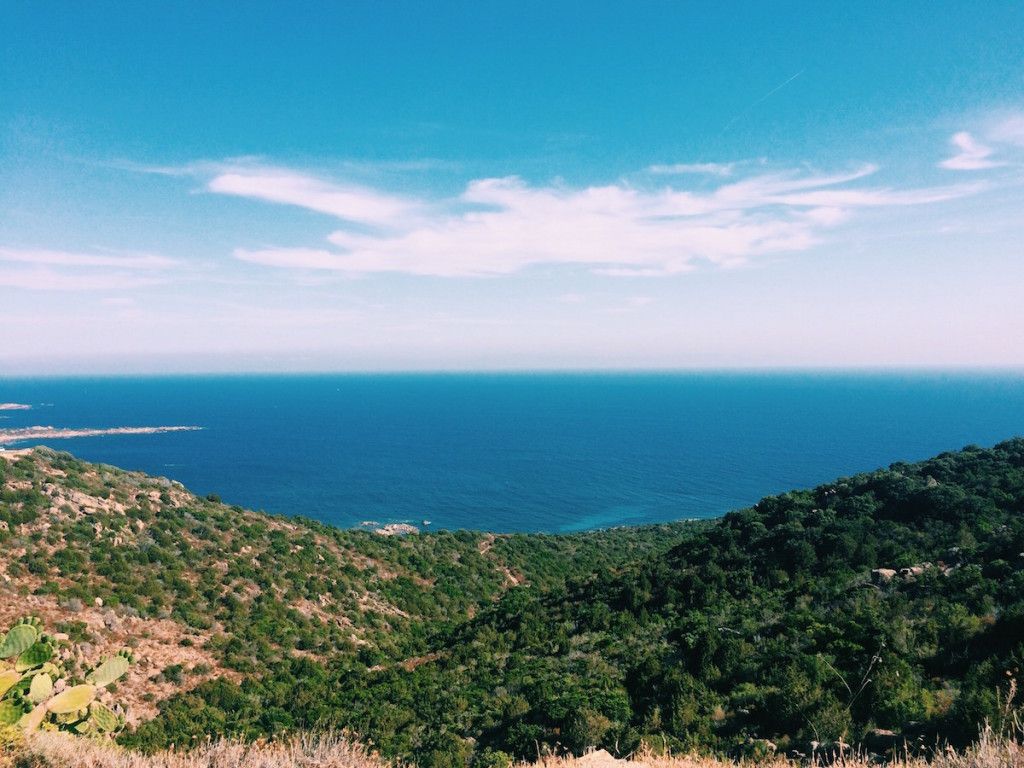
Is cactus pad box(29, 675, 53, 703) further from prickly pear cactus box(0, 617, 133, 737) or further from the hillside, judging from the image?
the hillside

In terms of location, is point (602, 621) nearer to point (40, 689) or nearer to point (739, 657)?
point (739, 657)

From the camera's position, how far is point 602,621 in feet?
89.0

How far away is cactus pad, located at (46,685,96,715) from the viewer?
324 inches

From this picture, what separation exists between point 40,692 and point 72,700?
105 cm

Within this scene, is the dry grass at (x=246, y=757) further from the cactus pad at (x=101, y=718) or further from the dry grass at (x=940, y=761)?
the cactus pad at (x=101, y=718)

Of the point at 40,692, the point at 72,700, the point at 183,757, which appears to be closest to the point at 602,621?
the point at 183,757

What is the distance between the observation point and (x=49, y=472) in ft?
124

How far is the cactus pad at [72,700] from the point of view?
823 centimetres

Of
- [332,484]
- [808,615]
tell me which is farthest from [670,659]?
[332,484]

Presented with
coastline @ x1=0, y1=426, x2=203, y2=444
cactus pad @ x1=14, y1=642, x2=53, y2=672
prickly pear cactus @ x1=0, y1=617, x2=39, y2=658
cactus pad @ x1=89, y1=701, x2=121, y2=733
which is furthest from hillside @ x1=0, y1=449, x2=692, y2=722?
coastline @ x1=0, y1=426, x2=203, y2=444

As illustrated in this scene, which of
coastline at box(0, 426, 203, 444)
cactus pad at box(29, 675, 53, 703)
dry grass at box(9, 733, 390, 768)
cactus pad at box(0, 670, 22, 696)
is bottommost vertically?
coastline at box(0, 426, 203, 444)

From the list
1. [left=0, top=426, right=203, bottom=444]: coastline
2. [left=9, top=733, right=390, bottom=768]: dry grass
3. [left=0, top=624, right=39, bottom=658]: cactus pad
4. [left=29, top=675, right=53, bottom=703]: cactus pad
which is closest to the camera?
[left=9, top=733, right=390, bottom=768]: dry grass

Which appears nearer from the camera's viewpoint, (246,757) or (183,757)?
(246,757)

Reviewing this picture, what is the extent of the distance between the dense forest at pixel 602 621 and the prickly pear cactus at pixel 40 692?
8981mm
